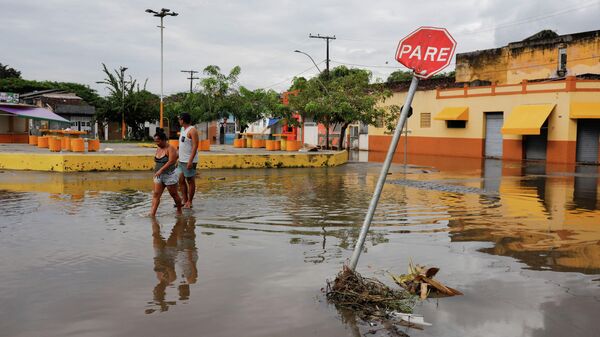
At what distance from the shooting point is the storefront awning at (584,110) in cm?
2877

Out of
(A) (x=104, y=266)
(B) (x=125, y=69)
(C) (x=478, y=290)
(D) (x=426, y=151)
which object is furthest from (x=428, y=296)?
(B) (x=125, y=69)

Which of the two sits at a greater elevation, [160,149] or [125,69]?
[125,69]

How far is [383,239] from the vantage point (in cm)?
736

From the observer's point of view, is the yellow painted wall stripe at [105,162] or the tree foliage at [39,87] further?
the tree foliage at [39,87]

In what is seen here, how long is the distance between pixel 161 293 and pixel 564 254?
4.66m

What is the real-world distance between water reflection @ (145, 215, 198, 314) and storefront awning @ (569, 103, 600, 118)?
2637cm

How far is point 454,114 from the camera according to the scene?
1407 inches

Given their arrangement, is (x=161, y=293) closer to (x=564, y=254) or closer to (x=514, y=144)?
(x=564, y=254)

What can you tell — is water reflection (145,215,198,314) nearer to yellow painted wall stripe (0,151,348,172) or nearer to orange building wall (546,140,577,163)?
yellow painted wall stripe (0,151,348,172)

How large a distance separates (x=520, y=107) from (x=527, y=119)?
1.42 metres

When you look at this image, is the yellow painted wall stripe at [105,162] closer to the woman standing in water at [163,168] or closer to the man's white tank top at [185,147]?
the man's white tank top at [185,147]

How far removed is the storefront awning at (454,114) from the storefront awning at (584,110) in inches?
274

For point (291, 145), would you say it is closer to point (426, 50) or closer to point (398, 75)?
point (426, 50)

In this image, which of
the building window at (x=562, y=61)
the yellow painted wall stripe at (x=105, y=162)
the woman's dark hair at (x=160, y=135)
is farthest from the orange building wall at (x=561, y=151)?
the woman's dark hair at (x=160, y=135)
